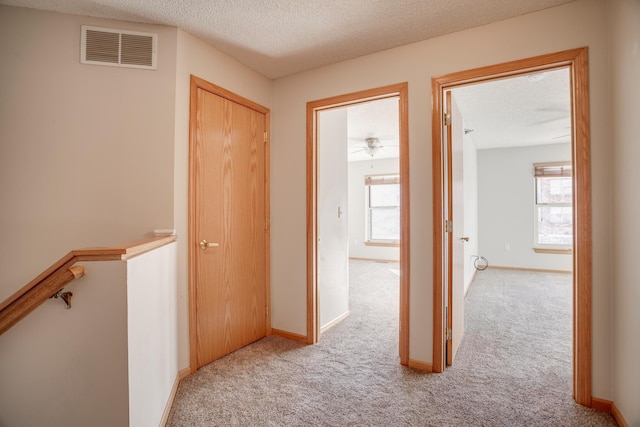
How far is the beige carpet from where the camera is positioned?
176cm

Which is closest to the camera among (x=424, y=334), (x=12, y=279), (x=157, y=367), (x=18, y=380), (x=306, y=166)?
(x=18, y=380)

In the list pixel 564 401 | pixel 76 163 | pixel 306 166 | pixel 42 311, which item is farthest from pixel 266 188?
pixel 564 401

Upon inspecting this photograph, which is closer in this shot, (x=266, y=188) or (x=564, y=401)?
(x=564, y=401)

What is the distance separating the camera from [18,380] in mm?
1143

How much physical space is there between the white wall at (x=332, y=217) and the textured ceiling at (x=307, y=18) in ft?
2.43

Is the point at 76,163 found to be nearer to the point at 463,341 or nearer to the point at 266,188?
the point at 266,188

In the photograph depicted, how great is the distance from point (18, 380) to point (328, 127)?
2.86 meters

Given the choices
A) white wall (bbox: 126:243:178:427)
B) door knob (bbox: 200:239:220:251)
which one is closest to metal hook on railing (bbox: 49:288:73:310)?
white wall (bbox: 126:243:178:427)

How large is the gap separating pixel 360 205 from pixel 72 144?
637cm

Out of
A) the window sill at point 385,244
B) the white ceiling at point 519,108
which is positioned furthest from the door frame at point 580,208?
the window sill at point 385,244

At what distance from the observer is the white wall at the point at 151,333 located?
1271mm

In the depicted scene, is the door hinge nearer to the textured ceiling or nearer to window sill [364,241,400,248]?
the textured ceiling

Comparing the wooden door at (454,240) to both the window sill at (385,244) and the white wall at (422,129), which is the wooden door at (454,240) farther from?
the window sill at (385,244)

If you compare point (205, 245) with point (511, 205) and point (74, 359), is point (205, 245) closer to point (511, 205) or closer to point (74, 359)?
point (74, 359)
